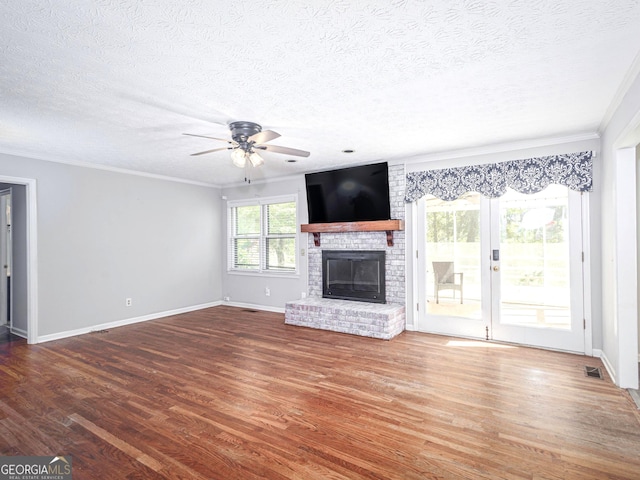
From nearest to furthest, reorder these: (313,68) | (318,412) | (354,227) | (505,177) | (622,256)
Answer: (313,68)
(318,412)
(622,256)
(505,177)
(354,227)

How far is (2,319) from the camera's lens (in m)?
5.62

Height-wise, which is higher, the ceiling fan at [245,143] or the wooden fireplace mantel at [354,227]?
the ceiling fan at [245,143]

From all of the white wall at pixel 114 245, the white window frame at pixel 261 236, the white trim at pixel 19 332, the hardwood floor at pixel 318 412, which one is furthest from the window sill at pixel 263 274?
the white trim at pixel 19 332

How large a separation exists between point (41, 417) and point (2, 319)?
4263 mm

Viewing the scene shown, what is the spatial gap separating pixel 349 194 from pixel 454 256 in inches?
71.6

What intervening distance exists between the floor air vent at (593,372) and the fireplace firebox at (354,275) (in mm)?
2500

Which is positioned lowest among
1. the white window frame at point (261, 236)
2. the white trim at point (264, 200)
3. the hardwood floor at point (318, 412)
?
the hardwood floor at point (318, 412)

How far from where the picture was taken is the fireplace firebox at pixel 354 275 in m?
5.34

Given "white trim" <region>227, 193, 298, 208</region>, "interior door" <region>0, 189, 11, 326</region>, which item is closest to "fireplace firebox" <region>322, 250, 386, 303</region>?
"white trim" <region>227, 193, 298, 208</region>

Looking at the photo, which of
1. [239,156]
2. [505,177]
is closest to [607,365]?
[505,177]

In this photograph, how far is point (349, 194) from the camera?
5484 millimetres

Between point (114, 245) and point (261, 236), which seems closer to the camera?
point (114, 245)

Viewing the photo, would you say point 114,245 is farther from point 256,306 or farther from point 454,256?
point 454,256

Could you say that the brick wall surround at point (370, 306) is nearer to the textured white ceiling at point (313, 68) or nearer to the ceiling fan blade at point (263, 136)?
the textured white ceiling at point (313, 68)
